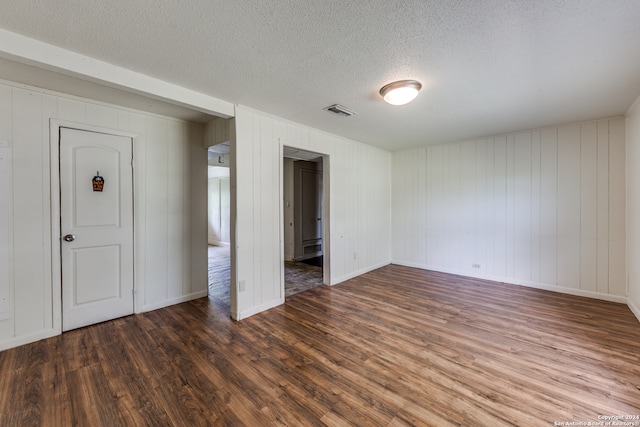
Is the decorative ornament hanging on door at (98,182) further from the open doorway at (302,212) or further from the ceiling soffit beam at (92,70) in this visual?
the open doorway at (302,212)

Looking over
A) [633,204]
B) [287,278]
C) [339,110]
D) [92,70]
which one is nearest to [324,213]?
[287,278]

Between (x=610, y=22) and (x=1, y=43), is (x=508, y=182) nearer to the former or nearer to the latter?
(x=610, y=22)

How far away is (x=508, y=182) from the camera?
4.18 metres

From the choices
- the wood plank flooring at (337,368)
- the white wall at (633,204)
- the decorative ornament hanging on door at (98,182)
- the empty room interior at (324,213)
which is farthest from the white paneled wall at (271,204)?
the white wall at (633,204)

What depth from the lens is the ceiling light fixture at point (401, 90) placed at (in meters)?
2.31

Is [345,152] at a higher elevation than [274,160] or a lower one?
higher

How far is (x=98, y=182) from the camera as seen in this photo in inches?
112

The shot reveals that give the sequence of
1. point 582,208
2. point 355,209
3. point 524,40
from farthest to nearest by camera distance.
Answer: point 355,209 → point 582,208 → point 524,40

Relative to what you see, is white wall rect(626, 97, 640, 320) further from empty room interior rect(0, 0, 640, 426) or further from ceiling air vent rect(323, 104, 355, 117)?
ceiling air vent rect(323, 104, 355, 117)

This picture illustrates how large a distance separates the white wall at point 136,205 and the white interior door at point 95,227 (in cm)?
10

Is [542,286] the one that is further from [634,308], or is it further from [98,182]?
[98,182]

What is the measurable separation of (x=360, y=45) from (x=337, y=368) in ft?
7.99

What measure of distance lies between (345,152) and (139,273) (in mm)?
3424

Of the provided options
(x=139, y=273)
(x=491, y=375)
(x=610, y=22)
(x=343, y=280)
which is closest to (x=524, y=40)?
(x=610, y=22)
